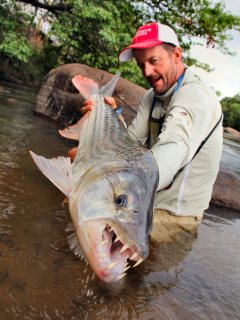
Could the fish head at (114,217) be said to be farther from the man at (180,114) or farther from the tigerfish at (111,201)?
the man at (180,114)

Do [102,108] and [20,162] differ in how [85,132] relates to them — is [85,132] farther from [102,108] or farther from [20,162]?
[20,162]

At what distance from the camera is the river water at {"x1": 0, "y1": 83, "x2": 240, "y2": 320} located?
2281mm

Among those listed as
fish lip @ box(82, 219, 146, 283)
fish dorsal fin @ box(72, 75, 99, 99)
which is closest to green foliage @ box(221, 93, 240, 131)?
fish dorsal fin @ box(72, 75, 99, 99)

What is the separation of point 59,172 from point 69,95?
7060mm

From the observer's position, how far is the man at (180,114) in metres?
2.90

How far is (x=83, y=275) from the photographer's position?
8.67 ft

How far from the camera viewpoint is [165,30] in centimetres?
329

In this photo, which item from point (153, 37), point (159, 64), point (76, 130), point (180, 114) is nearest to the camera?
point (180, 114)

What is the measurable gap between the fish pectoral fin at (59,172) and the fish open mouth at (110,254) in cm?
56

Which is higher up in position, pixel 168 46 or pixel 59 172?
pixel 168 46

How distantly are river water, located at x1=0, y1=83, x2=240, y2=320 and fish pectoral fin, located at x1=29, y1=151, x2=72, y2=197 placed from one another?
658 millimetres

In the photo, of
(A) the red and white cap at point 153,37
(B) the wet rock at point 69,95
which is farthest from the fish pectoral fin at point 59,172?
(B) the wet rock at point 69,95

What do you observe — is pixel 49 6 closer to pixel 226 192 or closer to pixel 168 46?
pixel 226 192

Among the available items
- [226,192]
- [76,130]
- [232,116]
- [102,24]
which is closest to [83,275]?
[76,130]
